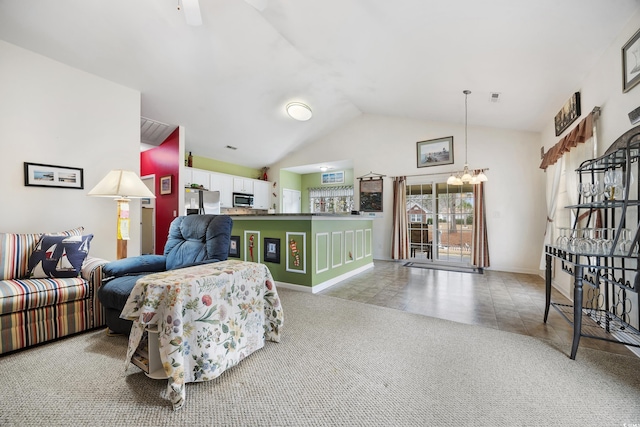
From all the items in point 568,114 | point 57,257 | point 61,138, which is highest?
point 568,114

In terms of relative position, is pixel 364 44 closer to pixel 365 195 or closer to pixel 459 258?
pixel 365 195

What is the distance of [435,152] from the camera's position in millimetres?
5613

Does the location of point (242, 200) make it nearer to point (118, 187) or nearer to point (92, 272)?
point (118, 187)

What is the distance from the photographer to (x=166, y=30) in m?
3.19

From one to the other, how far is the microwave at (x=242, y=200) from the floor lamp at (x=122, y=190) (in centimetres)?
375

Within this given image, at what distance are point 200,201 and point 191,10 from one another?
4.15 metres

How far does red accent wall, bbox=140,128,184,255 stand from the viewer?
5.20m

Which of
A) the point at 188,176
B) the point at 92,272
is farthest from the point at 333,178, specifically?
the point at 92,272

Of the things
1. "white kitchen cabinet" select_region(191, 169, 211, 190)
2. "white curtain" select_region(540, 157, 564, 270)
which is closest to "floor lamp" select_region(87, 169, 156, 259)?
"white kitchen cabinet" select_region(191, 169, 211, 190)

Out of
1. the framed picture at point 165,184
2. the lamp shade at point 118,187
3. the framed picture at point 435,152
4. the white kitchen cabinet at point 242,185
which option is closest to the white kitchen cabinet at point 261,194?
the white kitchen cabinet at point 242,185

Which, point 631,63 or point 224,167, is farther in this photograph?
point 224,167

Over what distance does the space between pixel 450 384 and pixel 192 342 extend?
61.1 inches

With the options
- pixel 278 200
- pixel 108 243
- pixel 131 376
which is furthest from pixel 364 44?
pixel 278 200

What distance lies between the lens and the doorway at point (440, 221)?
18.0ft
